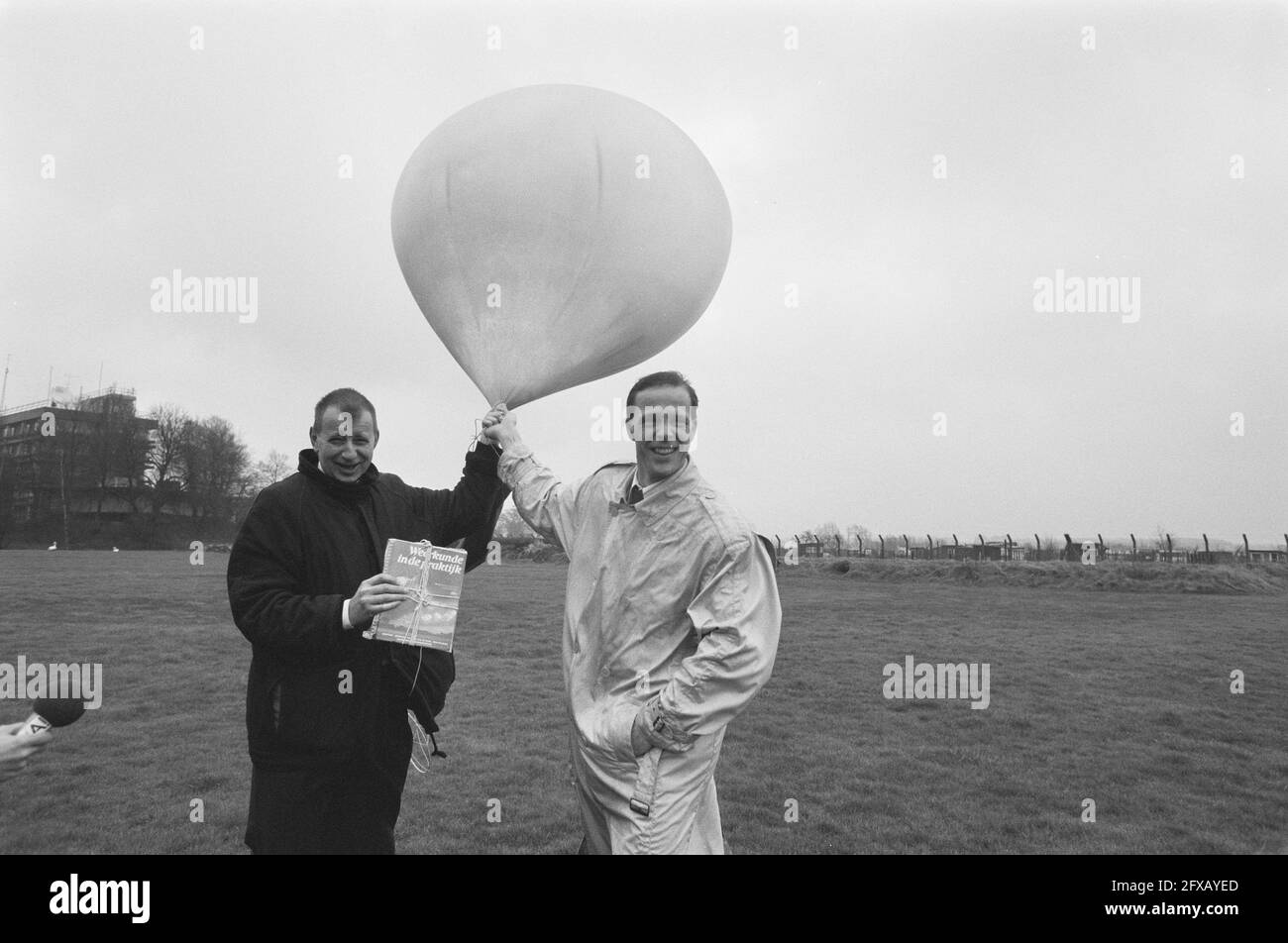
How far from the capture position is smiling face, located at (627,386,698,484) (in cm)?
280

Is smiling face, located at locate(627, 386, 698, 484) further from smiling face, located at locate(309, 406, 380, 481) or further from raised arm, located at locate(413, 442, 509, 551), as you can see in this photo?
smiling face, located at locate(309, 406, 380, 481)

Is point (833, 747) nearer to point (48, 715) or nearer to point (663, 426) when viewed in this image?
point (663, 426)

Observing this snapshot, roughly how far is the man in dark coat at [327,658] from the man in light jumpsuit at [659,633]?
739 mm

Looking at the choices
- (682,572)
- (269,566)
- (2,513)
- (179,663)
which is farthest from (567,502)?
(2,513)

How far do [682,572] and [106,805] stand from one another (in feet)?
20.2

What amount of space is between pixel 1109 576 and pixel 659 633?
83.4ft

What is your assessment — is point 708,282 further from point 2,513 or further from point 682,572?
point 2,513

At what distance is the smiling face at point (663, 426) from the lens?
2.80m

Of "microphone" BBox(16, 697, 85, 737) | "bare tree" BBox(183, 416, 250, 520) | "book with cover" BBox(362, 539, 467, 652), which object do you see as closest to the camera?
"microphone" BBox(16, 697, 85, 737)

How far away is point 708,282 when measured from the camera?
3.67m

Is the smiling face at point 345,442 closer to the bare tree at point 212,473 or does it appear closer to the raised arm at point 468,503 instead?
the raised arm at point 468,503

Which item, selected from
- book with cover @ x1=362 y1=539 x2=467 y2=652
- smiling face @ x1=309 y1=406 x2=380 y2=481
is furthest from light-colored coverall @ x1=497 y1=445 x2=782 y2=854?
smiling face @ x1=309 y1=406 x2=380 y2=481

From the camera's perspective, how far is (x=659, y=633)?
2.88 metres

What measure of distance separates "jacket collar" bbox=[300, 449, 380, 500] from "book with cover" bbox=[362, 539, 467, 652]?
A: 16.2 inches
